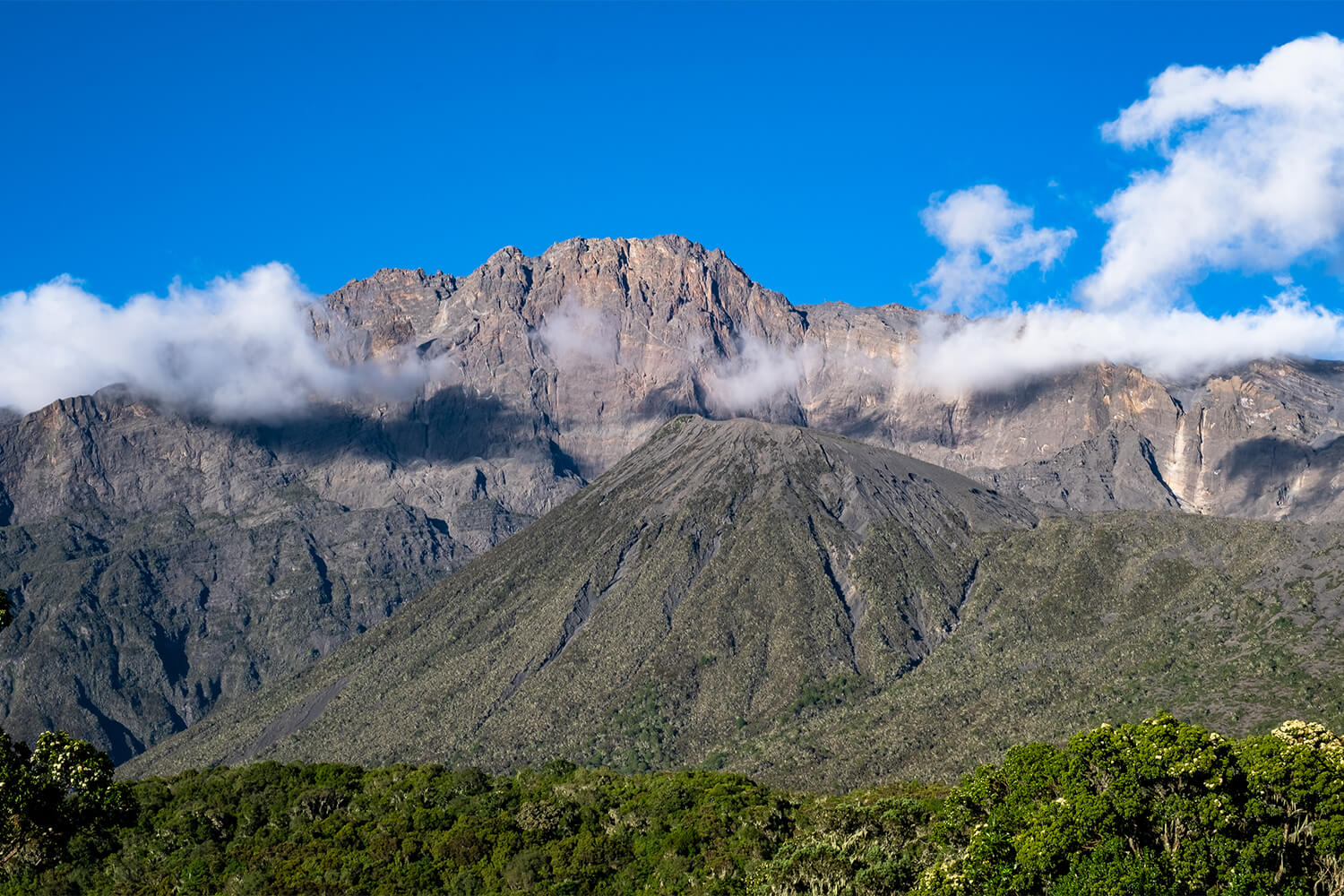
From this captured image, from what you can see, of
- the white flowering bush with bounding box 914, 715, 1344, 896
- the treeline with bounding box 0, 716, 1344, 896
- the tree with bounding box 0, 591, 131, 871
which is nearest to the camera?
the tree with bounding box 0, 591, 131, 871

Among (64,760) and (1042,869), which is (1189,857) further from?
(64,760)

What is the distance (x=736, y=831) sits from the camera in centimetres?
9462

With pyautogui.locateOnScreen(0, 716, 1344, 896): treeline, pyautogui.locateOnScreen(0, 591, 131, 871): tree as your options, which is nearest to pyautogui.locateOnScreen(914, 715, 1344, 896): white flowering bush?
pyautogui.locateOnScreen(0, 716, 1344, 896): treeline

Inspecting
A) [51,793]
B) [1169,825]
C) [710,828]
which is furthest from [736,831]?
[51,793]

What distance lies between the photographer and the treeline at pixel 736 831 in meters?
63.3

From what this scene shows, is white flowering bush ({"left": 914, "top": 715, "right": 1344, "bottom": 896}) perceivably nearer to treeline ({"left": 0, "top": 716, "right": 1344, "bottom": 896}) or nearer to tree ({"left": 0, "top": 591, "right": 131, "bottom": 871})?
treeline ({"left": 0, "top": 716, "right": 1344, "bottom": 896})

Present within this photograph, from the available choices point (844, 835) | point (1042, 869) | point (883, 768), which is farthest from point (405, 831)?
point (883, 768)

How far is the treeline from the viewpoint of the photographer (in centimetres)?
6328

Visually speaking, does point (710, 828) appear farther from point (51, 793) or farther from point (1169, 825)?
point (51, 793)

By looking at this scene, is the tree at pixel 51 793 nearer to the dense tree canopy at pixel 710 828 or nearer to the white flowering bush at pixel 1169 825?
the dense tree canopy at pixel 710 828

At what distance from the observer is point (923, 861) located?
245ft

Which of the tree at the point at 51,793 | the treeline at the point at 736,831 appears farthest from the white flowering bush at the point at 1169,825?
the tree at the point at 51,793

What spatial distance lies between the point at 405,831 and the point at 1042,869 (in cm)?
4997

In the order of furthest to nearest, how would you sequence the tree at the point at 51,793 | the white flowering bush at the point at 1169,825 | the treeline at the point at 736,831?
1. the treeline at the point at 736,831
2. the white flowering bush at the point at 1169,825
3. the tree at the point at 51,793
